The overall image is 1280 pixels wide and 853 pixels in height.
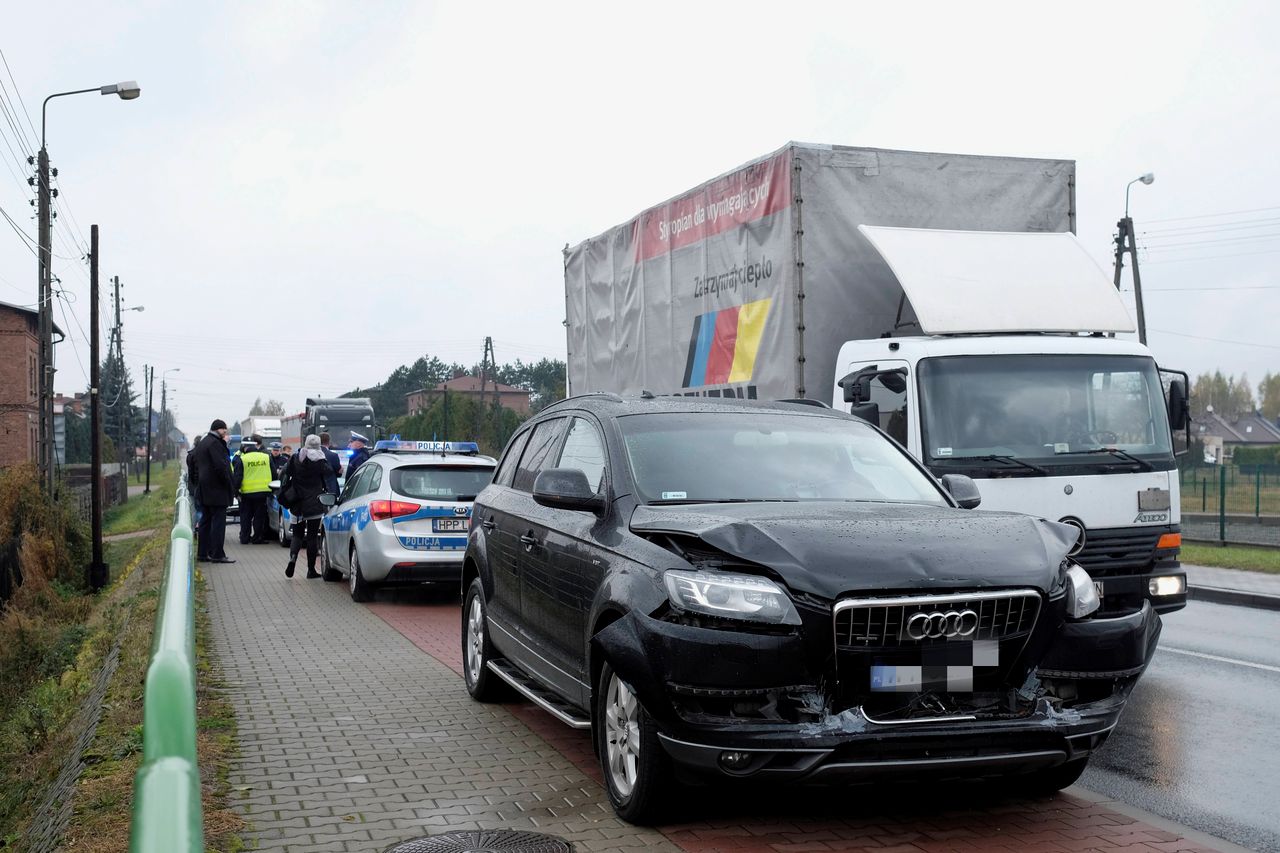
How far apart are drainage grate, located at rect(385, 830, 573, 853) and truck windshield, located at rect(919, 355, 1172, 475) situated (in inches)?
181

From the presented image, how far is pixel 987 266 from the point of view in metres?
10.1

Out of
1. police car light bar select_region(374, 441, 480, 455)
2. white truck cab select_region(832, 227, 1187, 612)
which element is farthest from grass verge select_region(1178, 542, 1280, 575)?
police car light bar select_region(374, 441, 480, 455)

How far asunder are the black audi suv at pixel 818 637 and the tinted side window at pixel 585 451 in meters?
0.21

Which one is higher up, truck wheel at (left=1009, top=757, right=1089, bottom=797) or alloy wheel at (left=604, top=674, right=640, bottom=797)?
alloy wheel at (left=604, top=674, right=640, bottom=797)

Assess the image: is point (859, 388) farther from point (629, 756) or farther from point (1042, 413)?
point (629, 756)

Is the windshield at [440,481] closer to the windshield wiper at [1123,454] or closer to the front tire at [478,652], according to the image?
the front tire at [478,652]

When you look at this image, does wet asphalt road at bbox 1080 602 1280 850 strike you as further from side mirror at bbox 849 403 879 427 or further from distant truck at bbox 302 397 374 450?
distant truck at bbox 302 397 374 450

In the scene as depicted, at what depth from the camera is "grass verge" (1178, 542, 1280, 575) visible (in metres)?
18.2

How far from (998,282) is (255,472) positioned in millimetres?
13422

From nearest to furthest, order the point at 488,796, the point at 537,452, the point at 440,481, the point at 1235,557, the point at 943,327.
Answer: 1. the point at 488,796
2. the point at 537,452
3. the point at 943,327
4. the point at 440,481
5. the point at 1235,557

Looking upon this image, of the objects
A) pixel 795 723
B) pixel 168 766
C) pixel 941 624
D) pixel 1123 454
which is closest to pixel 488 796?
pixel 795 723

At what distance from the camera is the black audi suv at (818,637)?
4.57 m

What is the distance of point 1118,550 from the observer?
8.60 m

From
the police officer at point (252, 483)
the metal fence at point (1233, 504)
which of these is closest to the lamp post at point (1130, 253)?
the metal fence at point (1233, 504)
